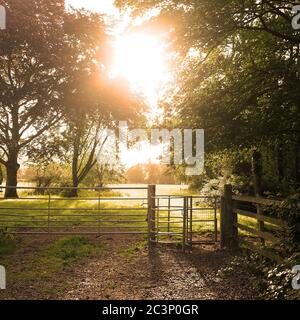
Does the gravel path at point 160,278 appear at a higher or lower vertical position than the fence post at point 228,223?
lower

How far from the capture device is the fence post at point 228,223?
11.2 meters

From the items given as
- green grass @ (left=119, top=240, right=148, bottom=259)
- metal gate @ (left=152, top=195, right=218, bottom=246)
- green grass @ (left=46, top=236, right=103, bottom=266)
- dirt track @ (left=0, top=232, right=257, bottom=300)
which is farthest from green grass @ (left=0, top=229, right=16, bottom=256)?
metal gate @ (left=152, top=195, right=218, bottom=246)

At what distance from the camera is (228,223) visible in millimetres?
11383

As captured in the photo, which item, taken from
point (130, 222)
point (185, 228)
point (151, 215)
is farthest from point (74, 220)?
point (130, 222)

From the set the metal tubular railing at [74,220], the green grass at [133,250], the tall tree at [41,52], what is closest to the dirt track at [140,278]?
the green grass at [133,250]

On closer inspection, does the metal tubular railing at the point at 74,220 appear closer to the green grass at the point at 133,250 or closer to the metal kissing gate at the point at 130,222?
the metal kissing gate at the point at 130,222

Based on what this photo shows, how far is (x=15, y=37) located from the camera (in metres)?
17.8

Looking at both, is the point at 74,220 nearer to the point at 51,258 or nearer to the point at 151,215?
the point at 151,215

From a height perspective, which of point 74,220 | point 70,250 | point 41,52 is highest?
point 41,52

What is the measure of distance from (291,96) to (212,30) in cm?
263

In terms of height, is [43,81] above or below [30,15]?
below
